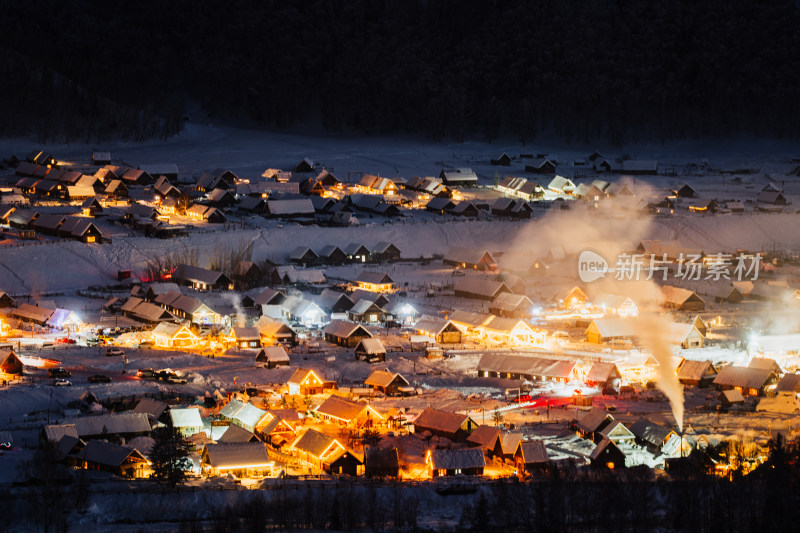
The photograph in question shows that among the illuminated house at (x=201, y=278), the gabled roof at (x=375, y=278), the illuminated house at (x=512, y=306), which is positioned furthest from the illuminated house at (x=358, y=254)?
the illuminated house at (x=512, y=306)

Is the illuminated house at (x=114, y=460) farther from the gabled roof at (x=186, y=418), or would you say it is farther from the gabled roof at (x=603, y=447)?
the gabled roof at (x=603, y=447)

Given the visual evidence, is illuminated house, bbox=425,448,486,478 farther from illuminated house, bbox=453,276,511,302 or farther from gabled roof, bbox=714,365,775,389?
illuminated house, bbox=453,276,511,302

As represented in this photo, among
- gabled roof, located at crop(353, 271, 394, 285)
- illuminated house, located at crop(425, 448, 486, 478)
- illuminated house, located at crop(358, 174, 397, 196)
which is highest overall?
illuminated house, located at crop(358, 174, 397, 196)

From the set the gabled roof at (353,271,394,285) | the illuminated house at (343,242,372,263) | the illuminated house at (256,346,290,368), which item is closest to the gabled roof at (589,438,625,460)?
the illuminated house at (256,346,290,368)

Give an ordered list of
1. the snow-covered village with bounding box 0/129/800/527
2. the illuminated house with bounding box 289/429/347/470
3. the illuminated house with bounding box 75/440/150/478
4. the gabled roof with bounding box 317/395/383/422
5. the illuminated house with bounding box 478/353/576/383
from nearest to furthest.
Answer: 1. the illuminated house with bounding box 75/440/150/478
2. the illuminated house with bounding box 289/429/347/470
3. the snow-covered village with bounding box 0/129/800/527
4. the gabled roof with bounding box 317/395/383/422
5. the illuminated house with bounding box 478/353/576/383

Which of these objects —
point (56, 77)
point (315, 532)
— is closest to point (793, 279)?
point (315, 532)

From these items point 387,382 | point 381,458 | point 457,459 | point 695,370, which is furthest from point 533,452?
point 695,370
